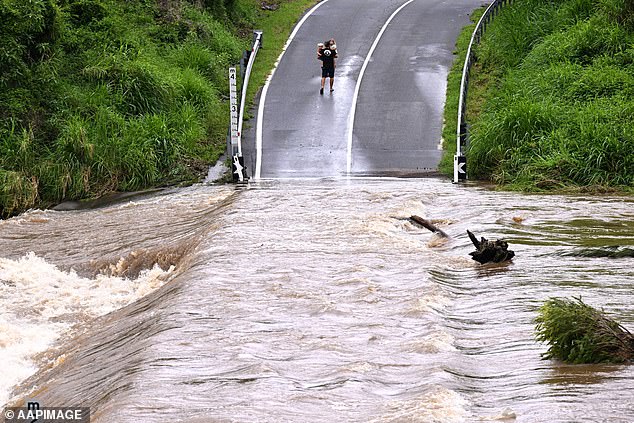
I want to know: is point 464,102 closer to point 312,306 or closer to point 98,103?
point 98,103

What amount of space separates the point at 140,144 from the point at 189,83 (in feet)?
13.8

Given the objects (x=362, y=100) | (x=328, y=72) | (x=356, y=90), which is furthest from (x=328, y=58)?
(x=356, y=90)

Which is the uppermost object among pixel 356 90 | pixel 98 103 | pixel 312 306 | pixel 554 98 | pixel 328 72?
pixel 328 72

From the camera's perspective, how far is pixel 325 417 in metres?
7.59

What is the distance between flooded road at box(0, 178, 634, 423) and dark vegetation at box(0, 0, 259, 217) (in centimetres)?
233

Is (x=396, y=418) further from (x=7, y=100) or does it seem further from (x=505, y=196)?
(x=7, y=100)

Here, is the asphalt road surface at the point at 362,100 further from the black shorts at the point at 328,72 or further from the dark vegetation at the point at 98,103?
the dark vegetation at the point at 98,103

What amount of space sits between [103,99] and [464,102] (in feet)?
29.3

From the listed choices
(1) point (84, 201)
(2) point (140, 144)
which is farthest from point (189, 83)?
(1) point (84, 201)

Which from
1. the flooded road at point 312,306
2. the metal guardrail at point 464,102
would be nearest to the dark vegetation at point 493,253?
the flooded road at point 312,306

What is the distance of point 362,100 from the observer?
26.3 meters

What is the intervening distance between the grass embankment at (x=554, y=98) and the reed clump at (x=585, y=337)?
1090 centimetres

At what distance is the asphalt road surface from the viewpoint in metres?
22.7

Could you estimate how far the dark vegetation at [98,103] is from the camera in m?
21.0
